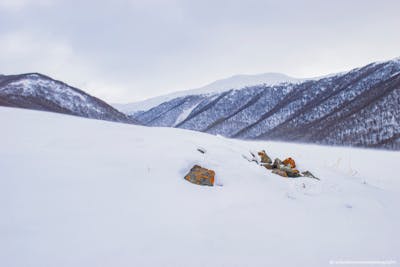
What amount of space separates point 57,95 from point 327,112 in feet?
381

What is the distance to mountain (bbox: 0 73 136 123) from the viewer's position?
102 m

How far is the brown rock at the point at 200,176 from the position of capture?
18.2 feet

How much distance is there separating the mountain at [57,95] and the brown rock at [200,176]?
340 feet

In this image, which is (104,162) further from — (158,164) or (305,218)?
(305,218)

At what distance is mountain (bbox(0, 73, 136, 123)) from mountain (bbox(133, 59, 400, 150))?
68.9m

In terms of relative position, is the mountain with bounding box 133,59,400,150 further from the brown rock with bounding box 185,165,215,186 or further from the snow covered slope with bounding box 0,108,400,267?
the brown rock with bounding box 185,165,215,186

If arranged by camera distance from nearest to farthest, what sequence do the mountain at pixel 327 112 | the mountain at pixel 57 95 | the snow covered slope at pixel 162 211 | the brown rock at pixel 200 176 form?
the snow covered slope at pixel 162 211
the brown rock at pixel 200 176
the mountain at pixel 327 112
the mountain at pixel 57 95

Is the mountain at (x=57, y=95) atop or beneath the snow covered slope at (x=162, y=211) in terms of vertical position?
atop

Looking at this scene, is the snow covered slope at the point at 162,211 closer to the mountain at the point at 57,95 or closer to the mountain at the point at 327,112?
the mountain at the point at 327,112

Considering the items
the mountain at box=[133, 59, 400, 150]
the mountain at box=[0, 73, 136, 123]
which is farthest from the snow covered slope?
the mountain at box=[0, 73, 136, 123]

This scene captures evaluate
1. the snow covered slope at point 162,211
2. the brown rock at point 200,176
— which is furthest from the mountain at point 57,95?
the brown rock at point 200,176

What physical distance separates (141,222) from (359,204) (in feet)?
16.0

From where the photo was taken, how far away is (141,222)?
12.6 ft

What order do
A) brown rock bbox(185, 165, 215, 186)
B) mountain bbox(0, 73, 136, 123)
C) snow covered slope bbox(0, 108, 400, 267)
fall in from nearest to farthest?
snow covered slope bbox(0, 108, 400, 267), brown rock bbox(185, 165, 215, 186), mountain bbox(0, 73, 136, 123)
